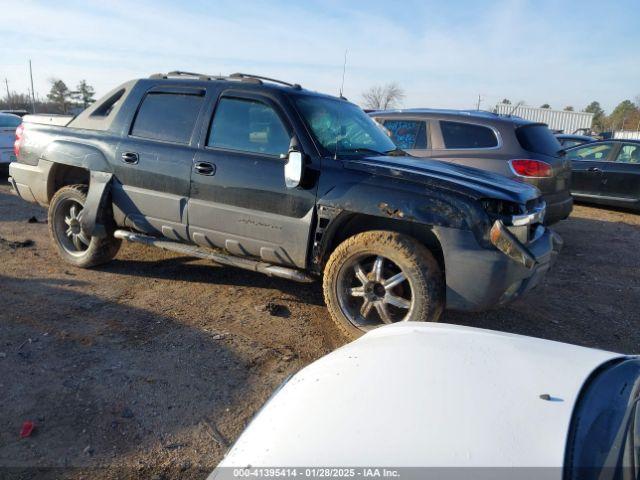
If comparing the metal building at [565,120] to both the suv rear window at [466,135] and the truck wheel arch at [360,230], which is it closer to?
the suv rear window at [466,135]

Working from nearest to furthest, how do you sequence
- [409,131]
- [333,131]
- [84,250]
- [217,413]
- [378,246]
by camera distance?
1. [217,413]
2. [378,246]
3. [333,131]
4. [84,250]
5. [409,131]

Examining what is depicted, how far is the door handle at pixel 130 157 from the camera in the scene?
4.68 m

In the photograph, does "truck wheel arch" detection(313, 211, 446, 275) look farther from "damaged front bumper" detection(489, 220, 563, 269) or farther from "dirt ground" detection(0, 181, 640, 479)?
"dirt ground" detection(0, 181, 640, 479)

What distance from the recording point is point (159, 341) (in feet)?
12.2

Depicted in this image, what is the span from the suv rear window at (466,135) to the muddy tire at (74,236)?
4.32 m

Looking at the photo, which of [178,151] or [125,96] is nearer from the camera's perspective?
[178,151]

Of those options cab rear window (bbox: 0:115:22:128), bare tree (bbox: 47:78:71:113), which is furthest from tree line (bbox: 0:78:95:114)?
cab rear window (bbox: 0:115:22:128)

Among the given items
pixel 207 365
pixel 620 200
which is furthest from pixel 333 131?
pixel 620 200

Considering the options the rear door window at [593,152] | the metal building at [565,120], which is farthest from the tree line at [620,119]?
the rear door window at [593,152]

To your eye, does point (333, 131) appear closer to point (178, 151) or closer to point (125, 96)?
point (178, 151)

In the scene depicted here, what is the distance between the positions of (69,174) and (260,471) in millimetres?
4934

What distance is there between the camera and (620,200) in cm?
994

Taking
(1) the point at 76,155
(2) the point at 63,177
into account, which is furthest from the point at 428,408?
(2) the point at 63,177

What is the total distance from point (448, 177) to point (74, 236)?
379 cm
